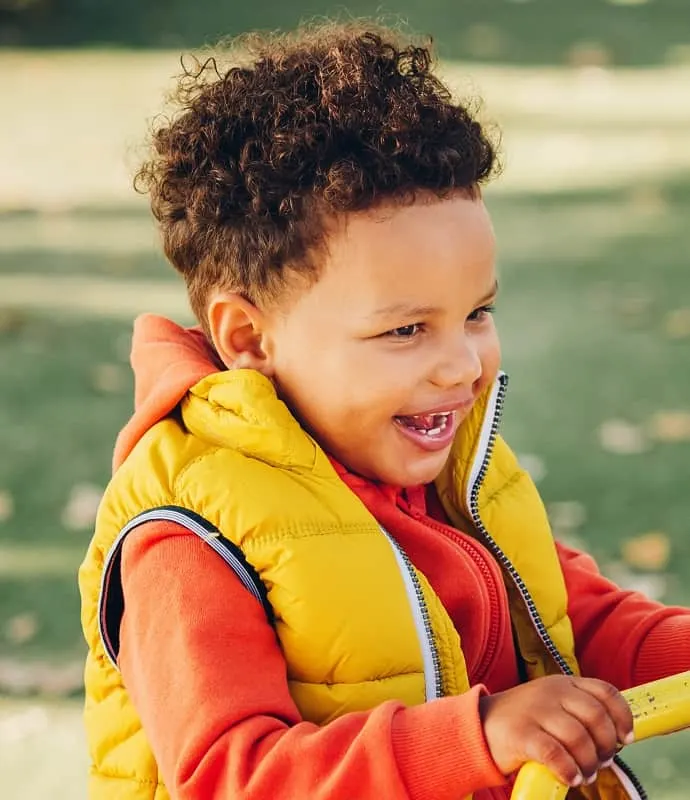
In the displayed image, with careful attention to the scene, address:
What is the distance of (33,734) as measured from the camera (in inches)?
130

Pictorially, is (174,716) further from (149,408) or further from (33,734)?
(33,734)

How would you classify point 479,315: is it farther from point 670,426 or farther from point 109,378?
point 109,378

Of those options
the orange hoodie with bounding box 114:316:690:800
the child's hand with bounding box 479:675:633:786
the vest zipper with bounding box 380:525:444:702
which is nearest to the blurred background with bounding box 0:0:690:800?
the orange hoodie with bounding box 114:316:690:800

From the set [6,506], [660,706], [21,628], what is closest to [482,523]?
[660,706]

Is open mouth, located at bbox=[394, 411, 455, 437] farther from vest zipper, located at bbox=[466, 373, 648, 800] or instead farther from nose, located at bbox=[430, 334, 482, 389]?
vest zipper, located at bbox=[466, 373, 648, 800]

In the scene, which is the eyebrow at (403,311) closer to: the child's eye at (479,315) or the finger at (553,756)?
the child's eye at (479,315)

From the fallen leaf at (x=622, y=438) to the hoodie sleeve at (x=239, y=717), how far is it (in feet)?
9.18

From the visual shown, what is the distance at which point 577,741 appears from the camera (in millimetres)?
1646

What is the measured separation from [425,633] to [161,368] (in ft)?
1.93

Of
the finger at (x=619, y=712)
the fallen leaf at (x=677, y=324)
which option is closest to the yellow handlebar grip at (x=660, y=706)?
the finger at (x=619, y=712)

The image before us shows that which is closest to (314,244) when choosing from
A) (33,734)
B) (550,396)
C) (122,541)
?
(122,541)

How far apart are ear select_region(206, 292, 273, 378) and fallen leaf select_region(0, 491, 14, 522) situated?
222cm

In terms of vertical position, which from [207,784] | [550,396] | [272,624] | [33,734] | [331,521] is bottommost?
[33,734]

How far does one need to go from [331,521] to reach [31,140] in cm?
658
